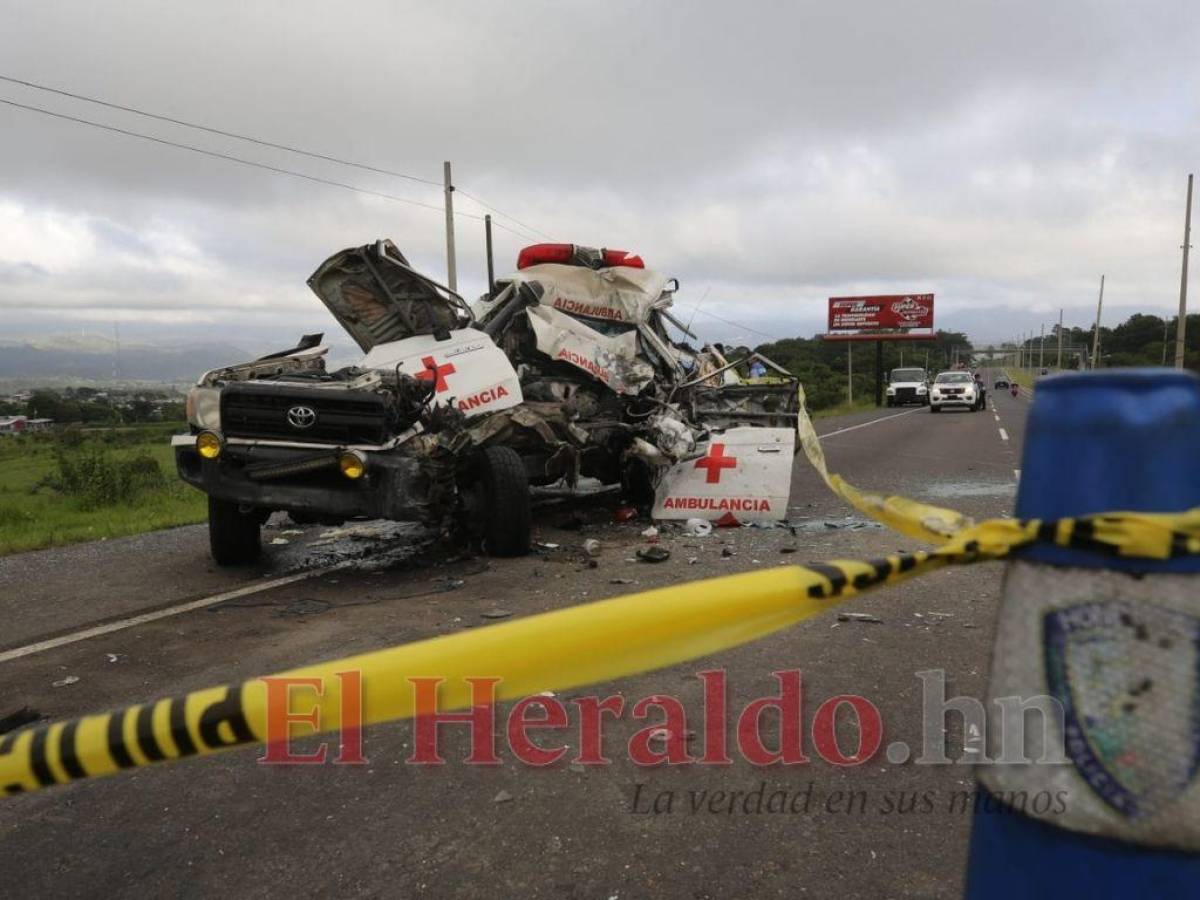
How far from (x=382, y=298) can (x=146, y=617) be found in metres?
3.14

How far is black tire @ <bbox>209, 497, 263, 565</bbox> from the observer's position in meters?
6.38

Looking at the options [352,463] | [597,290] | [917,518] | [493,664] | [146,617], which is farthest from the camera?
[597,290]

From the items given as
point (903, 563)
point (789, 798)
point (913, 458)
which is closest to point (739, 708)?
point (789, 798)

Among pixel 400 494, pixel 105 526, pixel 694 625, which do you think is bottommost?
pixel 105 526

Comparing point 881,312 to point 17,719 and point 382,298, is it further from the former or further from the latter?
point 17,719

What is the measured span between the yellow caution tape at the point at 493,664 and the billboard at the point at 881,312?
54.5m

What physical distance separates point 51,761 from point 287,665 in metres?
3.02

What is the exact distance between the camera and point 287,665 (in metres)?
4.10

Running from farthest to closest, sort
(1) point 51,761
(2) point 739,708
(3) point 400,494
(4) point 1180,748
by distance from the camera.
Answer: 1. (3) point 400,494
2. (2) point 739,708
3. (1) point 51,761
4. (4) point 1180,748

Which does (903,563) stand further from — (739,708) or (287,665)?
(287,665)

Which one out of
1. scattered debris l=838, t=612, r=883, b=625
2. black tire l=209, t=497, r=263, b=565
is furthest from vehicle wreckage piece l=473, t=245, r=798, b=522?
scattered debris l=838, t=612, r=883, b=625

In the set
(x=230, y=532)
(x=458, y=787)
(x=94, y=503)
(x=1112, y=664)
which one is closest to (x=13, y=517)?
(x=94, y=503)

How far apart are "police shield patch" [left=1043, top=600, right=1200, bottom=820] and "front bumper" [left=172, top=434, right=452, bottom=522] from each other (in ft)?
15.8

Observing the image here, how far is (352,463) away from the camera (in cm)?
555
